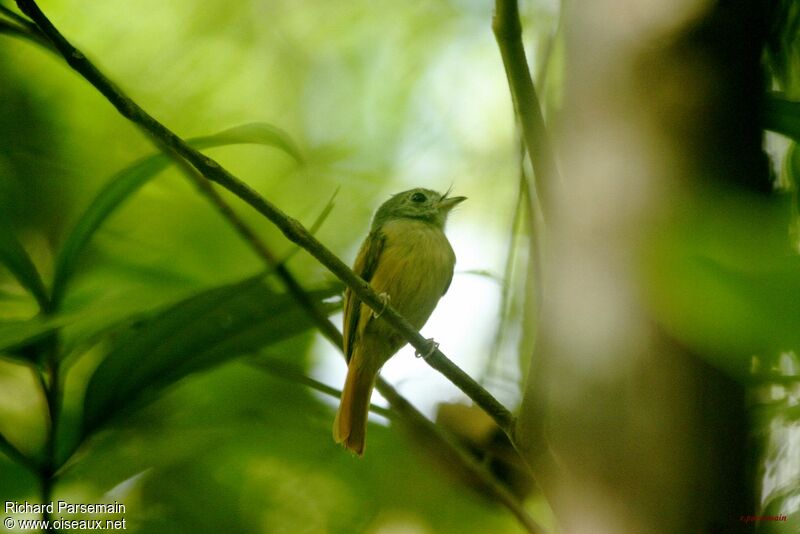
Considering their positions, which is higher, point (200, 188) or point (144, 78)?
point (144, 78)

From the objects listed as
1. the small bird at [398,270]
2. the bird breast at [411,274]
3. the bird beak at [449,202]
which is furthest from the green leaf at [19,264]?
the bird beak at [449,202]

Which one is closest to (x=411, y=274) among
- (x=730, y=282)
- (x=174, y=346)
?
(x=174, y=346)

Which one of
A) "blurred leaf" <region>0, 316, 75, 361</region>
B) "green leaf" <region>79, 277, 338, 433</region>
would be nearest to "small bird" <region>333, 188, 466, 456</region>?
"green leaf" <region>79, 277, 338, 433</region>

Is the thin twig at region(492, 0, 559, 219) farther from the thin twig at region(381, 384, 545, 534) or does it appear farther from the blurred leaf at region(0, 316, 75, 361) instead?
the blurred leaf at region(0, 316, 75, 361)

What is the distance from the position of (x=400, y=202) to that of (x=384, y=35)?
78 centimetres

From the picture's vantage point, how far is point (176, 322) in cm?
166

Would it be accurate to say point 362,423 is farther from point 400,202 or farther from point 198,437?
point 400,202

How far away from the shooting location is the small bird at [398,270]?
340 centimetres

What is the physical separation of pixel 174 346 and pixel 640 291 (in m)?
0.93

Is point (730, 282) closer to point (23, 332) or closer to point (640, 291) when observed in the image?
point (640, 291)

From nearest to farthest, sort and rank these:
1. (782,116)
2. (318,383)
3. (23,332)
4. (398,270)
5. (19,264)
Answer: (782,116), (23,332), (19,264), (318,383), (398,270)

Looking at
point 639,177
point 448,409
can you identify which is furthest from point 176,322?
point 448,409

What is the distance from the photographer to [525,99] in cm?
146

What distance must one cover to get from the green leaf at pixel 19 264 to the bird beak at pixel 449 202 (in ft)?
7.66
